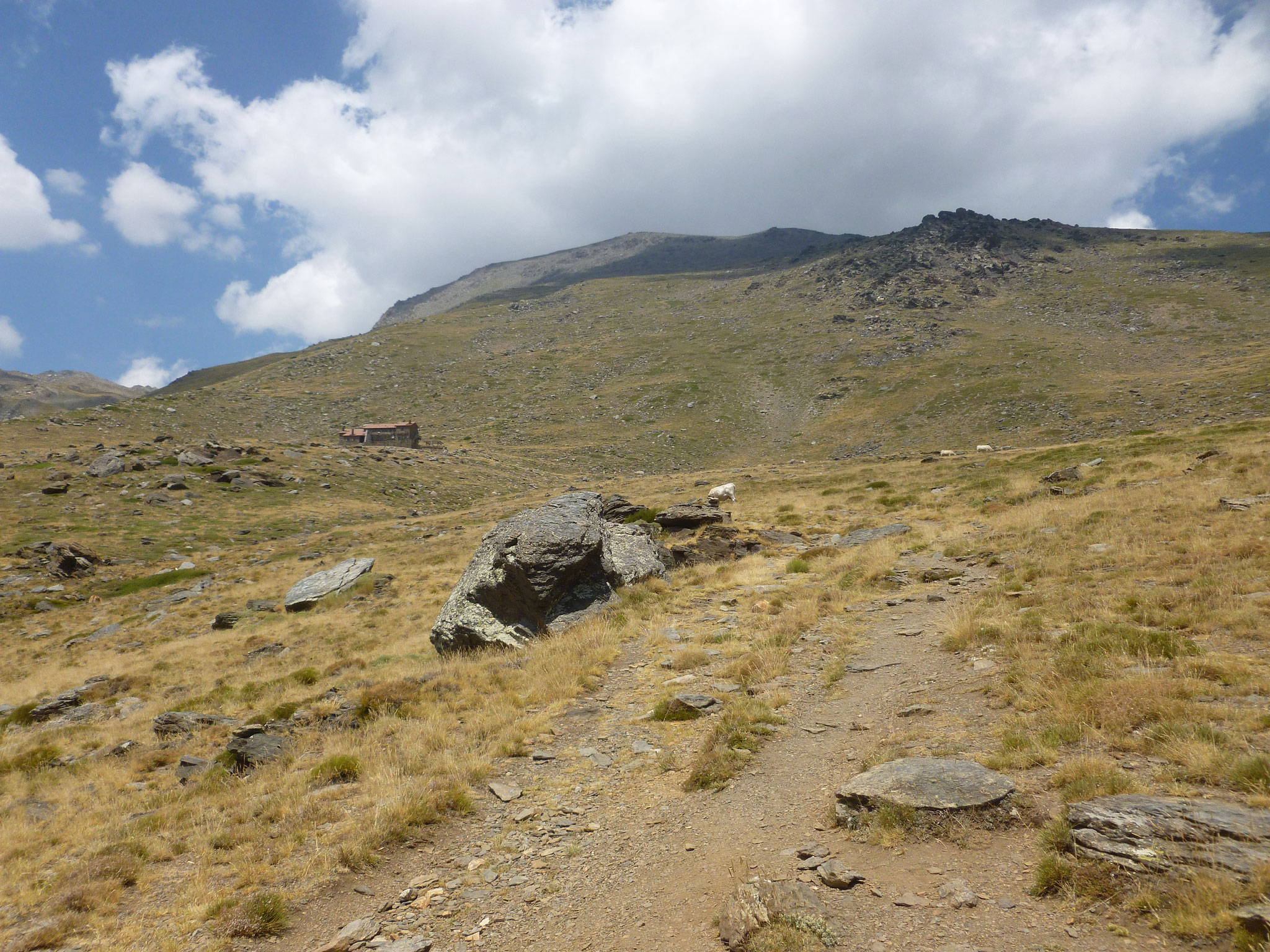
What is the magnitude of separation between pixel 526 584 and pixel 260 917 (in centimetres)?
1044

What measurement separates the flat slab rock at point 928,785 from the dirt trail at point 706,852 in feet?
1.10

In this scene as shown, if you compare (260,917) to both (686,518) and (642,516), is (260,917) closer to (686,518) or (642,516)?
(686,518)

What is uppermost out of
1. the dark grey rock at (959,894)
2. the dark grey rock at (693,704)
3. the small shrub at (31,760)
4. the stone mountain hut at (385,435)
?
the stone mountain hut at (385,435)

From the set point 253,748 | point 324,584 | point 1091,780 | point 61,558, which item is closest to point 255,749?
point 253,748

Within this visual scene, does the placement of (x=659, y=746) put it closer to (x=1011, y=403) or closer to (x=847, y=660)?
(x=847, y=660)

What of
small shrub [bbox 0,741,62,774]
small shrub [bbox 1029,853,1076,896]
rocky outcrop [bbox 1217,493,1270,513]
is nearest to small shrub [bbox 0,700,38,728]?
small shrub [bbox 0,741,62,774]

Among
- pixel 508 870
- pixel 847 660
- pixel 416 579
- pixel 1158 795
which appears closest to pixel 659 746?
pixel 508 870

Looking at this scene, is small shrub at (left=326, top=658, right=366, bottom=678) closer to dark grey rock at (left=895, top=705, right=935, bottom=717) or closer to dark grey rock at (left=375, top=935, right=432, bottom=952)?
dark grey rock at (left=375, top=935, right=432, bottom=952)

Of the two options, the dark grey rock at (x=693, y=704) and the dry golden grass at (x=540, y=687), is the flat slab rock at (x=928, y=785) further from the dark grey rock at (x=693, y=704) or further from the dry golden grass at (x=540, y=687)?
the dark grey rock at (x=693, y=704)

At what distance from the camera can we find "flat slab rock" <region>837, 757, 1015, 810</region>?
623cm

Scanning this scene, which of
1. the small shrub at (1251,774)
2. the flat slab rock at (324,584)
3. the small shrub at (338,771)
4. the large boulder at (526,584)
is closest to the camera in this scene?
the small shrub at (1251,774)

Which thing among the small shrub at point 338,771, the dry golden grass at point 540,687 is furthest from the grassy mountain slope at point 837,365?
the small shrub at point 338,771

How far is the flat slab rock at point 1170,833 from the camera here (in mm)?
4637

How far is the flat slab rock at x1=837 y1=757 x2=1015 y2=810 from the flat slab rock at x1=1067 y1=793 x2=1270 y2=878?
854mm
